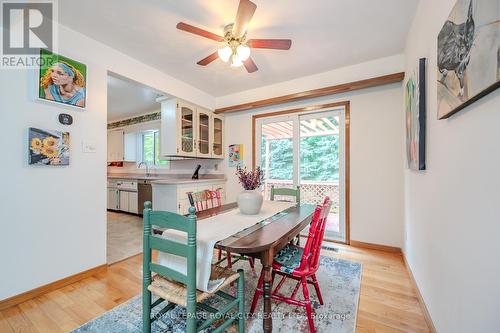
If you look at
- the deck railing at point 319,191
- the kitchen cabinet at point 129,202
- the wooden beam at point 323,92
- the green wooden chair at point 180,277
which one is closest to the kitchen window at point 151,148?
the kitchen cabinet at point 129,202

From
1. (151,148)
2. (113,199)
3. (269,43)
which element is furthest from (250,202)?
(113,199)

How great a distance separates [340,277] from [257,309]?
97 cm

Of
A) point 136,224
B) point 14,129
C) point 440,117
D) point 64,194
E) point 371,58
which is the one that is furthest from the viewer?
point 136,224

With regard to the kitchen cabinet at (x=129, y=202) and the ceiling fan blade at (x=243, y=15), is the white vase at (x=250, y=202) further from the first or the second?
the kitchen cabinet at (x=129, y=202)

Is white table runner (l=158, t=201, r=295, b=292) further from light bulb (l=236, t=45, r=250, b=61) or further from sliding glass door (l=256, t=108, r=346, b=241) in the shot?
sliding glass door (l=256, t=108, r=346, b=241)

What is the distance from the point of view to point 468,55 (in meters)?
0.86

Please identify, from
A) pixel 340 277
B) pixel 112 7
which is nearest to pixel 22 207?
pixel 112 7

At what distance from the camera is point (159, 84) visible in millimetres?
2947

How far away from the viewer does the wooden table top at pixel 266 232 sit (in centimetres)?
115

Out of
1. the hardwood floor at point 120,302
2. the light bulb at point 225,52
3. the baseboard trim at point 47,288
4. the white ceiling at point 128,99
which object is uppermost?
the white ceiling at point 128,99

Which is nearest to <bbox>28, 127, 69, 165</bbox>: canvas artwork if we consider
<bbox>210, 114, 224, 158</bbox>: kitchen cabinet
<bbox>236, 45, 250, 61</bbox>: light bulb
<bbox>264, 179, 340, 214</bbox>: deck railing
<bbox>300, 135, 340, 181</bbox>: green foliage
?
<bbox>236, 45, 250, 61</bbox>: light bulb

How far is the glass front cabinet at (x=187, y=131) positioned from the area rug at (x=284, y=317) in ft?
7.15

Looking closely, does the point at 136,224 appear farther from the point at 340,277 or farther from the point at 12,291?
the point at 340,277

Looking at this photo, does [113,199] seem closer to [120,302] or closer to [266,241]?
[120,302]
